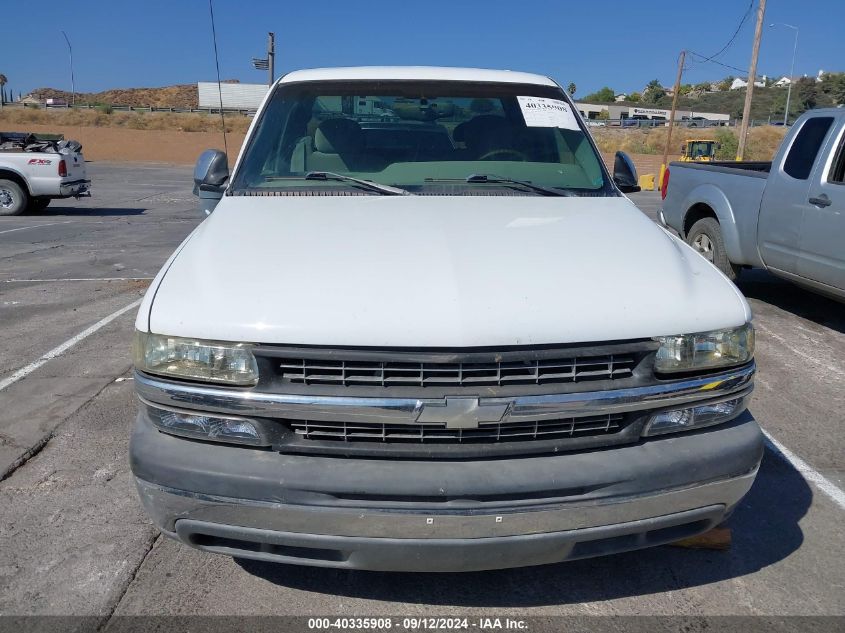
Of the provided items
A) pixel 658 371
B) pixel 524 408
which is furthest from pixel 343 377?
pixel 658 371

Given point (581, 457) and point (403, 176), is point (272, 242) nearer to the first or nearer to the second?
point (403, 176)

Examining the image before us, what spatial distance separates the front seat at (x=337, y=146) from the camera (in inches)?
154

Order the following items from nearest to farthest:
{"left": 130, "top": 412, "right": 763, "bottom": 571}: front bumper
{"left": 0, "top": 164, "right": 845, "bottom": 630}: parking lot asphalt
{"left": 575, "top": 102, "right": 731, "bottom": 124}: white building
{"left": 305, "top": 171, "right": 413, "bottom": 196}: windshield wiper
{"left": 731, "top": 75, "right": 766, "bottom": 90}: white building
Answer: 1. {"left": 130, "top": 412, "right": 763, "bottom": 571}: front bumper
2. {"left": 0, "top": 164, "right": 845, "bottom": 630}: parking lot asphalt
3. {"left": 305, "top": 171, "right": 413, "bottom": 196}: windshield wiper
4. {"left": 575, "top": 102, "right": 731, "bottom": 124}: white building
5. {"left": 731, "top": 75, "right": 766, "bottom": 90}: white building

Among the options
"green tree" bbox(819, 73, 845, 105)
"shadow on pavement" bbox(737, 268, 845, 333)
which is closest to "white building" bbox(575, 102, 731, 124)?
"green tree" bbox(819, 73, 845, 105)

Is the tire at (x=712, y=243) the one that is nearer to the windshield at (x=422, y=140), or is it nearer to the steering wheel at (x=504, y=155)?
the windshield at (x=422, y=140)

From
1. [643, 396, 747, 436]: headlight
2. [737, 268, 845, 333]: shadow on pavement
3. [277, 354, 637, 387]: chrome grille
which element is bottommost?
[737, 268, 845, 333]: shadow on pavement

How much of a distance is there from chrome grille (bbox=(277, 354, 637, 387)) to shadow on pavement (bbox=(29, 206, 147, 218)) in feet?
49.6

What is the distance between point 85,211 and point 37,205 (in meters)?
1.01

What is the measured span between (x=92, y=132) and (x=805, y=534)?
54.3 meters

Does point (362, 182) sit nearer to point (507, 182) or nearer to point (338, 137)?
point (338, 137)

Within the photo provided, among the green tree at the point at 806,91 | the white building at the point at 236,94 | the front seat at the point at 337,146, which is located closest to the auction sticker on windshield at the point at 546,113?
the front seat at the point at 337,146

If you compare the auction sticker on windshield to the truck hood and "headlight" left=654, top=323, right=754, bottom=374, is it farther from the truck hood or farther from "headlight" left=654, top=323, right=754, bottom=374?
"headlight" left=654, top=323, right=754, bottom=374

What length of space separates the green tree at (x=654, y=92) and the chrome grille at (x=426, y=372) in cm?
14712

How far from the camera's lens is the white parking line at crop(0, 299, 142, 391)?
522 cm
